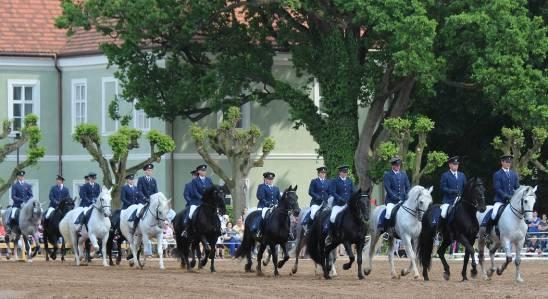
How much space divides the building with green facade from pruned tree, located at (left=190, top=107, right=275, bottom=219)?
4.28m

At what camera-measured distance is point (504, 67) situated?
162 feet

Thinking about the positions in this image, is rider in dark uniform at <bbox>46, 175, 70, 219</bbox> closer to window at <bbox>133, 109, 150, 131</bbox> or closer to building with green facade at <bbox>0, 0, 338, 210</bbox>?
building with green facade at <bbox>0, 0, 338, 210</bbox>

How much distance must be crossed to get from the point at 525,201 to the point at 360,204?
10.7ft

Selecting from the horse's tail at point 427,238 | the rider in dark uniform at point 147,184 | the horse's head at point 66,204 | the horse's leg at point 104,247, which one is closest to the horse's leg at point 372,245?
the horse's tail at point 427,238

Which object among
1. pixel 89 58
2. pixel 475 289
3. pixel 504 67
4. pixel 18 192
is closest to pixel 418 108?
pixel 504 67

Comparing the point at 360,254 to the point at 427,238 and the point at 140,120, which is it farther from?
the point at 140,120

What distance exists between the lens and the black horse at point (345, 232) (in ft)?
107

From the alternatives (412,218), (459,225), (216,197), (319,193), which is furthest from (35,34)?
(459,225)

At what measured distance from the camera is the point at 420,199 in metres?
32.5

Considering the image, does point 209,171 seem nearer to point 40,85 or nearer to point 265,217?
point 40,85

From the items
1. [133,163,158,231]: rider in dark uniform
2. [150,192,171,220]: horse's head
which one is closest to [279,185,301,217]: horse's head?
[150,192,171,220]: horse's head

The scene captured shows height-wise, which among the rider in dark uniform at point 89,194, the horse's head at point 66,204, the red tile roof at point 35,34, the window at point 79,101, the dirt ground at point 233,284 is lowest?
the dirt ground at point 233,284

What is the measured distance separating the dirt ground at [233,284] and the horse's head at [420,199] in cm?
142

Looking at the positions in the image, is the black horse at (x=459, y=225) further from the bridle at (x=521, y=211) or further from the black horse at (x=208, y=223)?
the black horse at (x=208, y=223)
